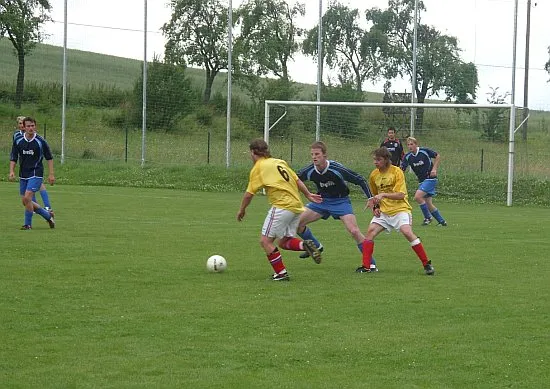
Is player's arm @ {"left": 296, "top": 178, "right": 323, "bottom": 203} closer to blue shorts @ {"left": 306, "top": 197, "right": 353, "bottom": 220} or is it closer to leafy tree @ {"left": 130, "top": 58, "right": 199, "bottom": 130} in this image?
blue shorts @ {"left": 306, "top": 197, "right": 353, "bottom": 220}

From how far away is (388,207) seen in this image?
12523 mm

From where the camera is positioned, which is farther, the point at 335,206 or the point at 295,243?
the point at 335,206

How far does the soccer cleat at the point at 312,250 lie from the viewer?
38.7ft

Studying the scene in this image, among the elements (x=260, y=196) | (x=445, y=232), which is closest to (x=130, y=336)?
(x=445, y=232)

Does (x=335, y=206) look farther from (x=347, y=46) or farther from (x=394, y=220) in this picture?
(x=347, y=46)

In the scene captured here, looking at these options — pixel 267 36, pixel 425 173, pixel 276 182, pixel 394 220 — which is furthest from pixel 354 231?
pixel 267 36

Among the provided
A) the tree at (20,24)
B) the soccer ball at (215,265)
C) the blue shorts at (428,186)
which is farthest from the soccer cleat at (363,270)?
the tree at (20,24)

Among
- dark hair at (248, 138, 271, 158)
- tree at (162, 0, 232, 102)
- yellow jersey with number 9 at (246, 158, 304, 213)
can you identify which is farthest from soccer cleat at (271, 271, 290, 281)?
tree at (162, 0, 232, 102)

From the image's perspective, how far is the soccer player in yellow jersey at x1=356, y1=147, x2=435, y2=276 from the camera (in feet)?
40.4

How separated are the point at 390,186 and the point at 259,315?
3750 mm

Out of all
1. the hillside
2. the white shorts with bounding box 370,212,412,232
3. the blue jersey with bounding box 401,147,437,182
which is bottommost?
the white shorts with bounding box 370,212,412,232

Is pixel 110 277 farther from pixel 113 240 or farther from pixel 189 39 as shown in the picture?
pixel 189 39

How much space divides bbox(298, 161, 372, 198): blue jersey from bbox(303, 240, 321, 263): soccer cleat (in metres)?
1.08

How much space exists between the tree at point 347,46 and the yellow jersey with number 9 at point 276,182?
24.1 meters
